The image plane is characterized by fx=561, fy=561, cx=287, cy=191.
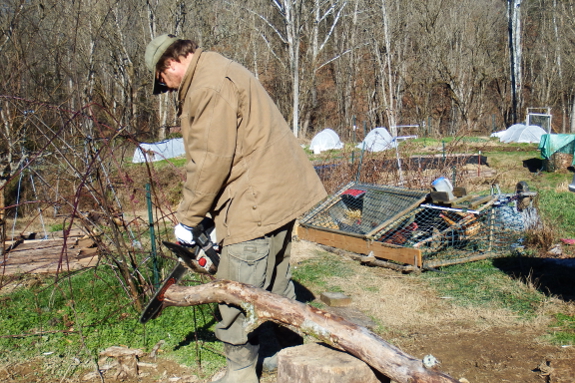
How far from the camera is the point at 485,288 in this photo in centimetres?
545

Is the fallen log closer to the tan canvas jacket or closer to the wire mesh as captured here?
the tan canvas jacket

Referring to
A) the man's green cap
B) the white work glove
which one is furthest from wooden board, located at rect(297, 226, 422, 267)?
the man's green cap

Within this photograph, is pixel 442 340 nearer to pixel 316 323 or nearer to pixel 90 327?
pixel 316 323

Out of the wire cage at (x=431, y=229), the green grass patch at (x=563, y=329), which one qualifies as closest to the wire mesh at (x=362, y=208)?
the wire cage at (x=431, y=229)

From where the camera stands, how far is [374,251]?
654 centimetres

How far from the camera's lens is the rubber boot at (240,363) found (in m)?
3.41

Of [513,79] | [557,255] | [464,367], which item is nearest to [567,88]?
[513,79]

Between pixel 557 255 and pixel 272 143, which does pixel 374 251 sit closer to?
pixel 557 255

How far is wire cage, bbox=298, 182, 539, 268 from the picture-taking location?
620 centimetres

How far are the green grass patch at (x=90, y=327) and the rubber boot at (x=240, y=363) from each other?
0.40 meters

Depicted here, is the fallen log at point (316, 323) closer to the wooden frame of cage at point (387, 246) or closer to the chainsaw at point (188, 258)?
the chainsaw at point (188, 258)

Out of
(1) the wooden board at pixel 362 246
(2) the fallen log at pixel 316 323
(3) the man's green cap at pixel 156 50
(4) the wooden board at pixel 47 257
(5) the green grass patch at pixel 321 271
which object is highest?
(3) the man's green cap at pixel 156 50

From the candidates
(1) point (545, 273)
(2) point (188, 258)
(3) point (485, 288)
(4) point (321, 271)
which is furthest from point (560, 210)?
(2) point (188, 258)

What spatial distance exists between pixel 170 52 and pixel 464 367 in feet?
9.17
